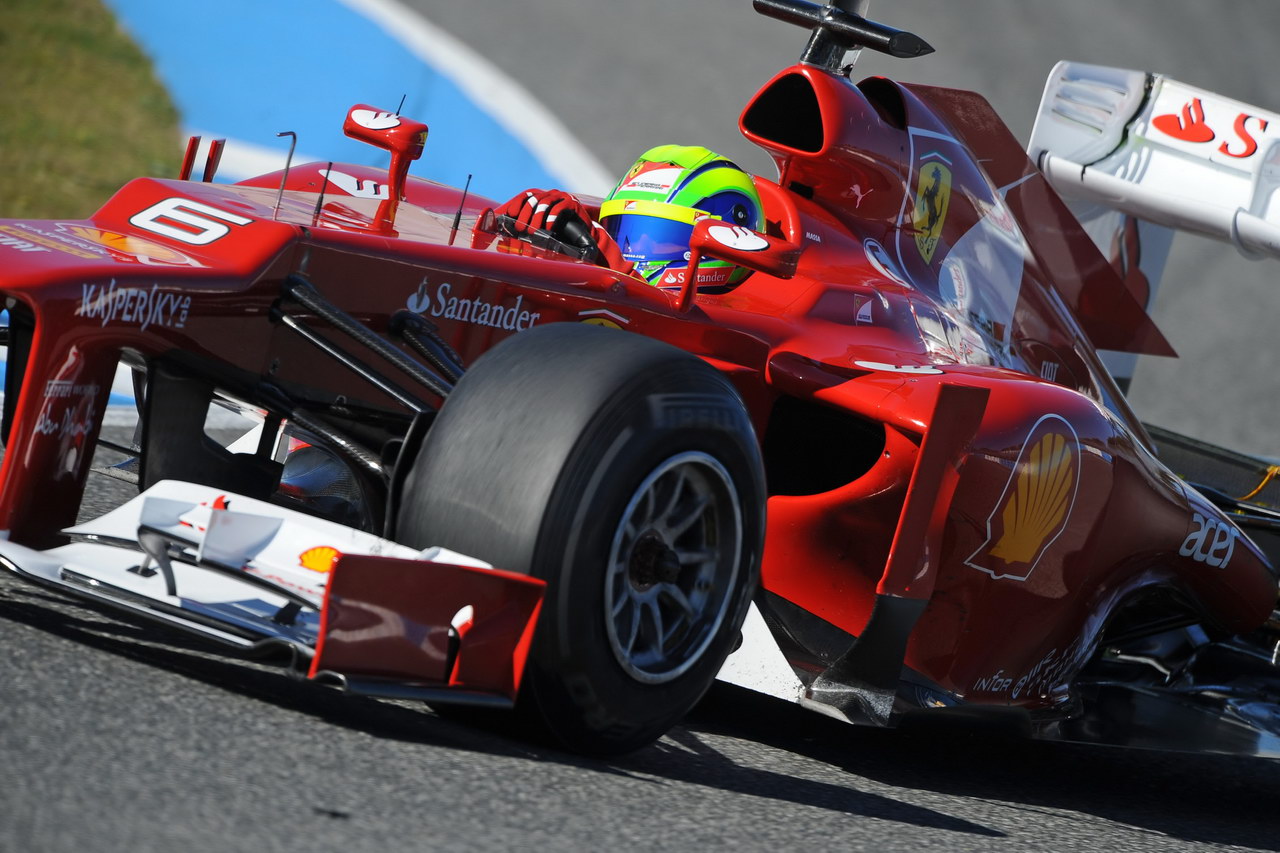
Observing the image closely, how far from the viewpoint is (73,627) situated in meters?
3.19

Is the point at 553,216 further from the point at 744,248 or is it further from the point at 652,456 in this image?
the point at 652,456

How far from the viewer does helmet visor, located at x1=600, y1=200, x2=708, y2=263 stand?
13.6 ft

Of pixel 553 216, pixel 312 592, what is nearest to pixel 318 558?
pixel 312 592

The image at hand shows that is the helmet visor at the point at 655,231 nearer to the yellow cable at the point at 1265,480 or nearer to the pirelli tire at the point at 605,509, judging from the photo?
the pirelli tire at the point at 605,509

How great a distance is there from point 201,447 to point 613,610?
103 centimetres

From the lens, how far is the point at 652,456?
2.99 m

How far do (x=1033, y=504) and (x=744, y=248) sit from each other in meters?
0.99

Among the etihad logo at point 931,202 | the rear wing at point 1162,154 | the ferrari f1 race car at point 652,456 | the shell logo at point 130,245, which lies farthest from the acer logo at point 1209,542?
the shell logo at point 130,245

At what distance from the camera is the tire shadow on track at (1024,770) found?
152 inches

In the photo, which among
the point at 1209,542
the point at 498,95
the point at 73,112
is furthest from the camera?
the point at 498,95

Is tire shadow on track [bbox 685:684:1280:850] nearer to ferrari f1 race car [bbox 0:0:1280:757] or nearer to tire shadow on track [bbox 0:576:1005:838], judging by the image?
ferrari f1 race car [bbox 0:0:1280:757]

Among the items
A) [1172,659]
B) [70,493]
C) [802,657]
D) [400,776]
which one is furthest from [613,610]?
[1172,659]

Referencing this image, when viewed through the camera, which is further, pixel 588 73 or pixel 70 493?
pixel 588 73

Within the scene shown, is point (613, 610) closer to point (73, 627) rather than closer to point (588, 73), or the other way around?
point (73, 627)
